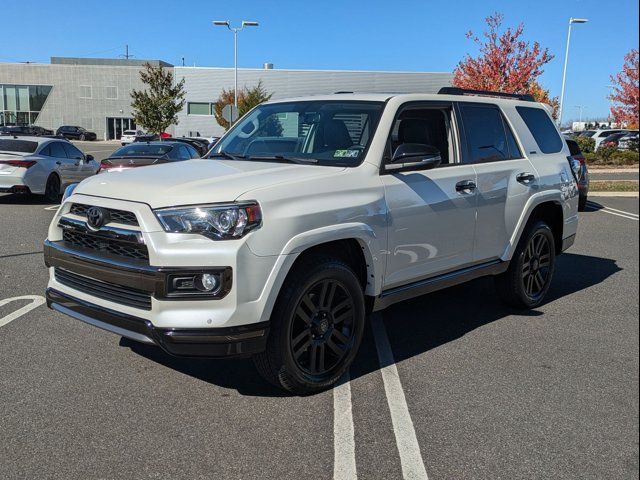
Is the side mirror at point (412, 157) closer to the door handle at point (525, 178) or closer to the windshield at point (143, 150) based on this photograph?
the door handle at point (525, 178)

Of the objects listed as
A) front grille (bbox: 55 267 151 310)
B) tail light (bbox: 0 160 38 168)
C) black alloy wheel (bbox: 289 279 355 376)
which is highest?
tail light (bbox: 0 160 38 168)

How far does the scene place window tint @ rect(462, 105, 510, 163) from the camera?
500cm

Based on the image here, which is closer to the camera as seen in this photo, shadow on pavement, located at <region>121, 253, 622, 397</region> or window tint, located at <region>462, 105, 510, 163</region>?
shadow on pavement, located at <region>121, 253, 622, 397</region>

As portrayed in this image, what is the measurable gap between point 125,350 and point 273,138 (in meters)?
2.05

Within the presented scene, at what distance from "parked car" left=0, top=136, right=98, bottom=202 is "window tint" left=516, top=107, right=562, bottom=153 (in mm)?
10975

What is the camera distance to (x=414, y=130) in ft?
15.5

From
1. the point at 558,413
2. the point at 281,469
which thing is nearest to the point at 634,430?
the point at 281,469

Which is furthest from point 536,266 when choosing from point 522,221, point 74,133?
point 74,133

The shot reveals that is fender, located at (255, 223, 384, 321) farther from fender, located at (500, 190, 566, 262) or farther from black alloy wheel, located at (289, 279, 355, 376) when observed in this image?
fender, located at (500, 190, 566, 262)

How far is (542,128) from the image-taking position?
19.6 ft

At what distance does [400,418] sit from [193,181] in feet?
6.29

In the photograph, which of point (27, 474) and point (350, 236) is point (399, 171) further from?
point (27, 474)

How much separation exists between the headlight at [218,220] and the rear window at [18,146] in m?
11.7

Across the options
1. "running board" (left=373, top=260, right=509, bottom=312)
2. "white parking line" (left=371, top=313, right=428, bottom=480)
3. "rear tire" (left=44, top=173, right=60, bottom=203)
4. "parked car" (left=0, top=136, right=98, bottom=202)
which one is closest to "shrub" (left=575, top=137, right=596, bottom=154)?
"parked car" (left=0, top=136, right=98, bottom=202)
